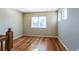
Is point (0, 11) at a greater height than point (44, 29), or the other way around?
point (0, 11)

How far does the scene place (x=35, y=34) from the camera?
6.38 metres

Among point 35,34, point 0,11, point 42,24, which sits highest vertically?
point 0,11

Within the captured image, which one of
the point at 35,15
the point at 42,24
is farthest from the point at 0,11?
the point at 42,24

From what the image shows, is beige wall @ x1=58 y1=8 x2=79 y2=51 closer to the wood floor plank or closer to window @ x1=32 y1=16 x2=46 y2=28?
the wood floor plank

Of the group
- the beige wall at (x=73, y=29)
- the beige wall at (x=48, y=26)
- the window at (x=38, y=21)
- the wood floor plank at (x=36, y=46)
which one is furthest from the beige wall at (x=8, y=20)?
the beige wall at (x=73, y=29)

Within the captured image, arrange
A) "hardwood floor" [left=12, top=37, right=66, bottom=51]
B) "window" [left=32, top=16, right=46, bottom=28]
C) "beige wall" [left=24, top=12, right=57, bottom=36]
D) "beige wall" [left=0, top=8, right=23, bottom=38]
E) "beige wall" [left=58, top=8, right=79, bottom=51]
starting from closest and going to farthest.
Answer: "beige wall" [left=58, top=8, right=79, bottom=51], "hardwood floor" [left=12, top=37, right=66, bottom=51], "beige wall" [left=0, top=8, right=23, bottom=38], "beige wall" [left=24, top=12, right=57, bottom=36], "window" [left=32, top=16, right=46, bottom=28]

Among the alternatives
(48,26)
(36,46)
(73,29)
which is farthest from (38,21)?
(73,29)

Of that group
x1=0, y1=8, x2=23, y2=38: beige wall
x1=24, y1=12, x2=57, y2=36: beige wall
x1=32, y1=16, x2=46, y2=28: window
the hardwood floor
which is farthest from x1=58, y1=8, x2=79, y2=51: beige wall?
x1=32, y1=16, x2=46, y2=28: window

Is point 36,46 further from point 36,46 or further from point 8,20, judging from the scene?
point 8,20
